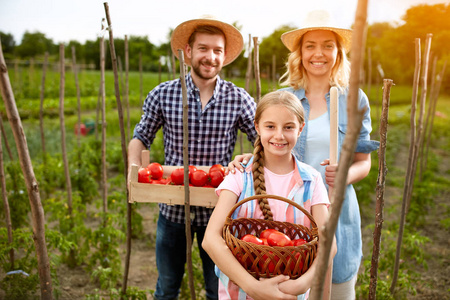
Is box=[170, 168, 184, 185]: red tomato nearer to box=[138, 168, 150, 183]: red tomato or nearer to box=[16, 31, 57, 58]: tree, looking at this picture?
box=[138, 168, 150, 183]: red tomato

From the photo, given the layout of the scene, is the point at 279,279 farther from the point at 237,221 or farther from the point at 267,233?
the point at 237,221

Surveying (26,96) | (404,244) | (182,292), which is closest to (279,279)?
(182,292)

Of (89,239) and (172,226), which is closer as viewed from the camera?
(172,226)

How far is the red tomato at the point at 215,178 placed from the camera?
1.77 meters

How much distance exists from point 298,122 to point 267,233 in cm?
44

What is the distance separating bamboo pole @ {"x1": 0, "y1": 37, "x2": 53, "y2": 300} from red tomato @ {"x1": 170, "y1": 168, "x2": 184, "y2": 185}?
63 cm

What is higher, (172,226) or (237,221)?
(237,221)

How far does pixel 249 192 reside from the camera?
54.8 inches

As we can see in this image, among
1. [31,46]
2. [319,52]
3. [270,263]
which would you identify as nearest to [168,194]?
[270,263]

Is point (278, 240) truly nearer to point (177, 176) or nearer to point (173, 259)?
point (177, 176)

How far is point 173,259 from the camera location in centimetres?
214

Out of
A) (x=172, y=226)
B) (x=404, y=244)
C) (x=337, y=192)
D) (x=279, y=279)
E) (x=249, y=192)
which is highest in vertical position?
(x=337, y=192)

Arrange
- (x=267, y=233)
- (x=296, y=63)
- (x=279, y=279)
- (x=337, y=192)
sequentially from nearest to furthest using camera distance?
(x=337, y=192) → (x=279, y=279) → (x=267, y=233) → (x=296, y=63)

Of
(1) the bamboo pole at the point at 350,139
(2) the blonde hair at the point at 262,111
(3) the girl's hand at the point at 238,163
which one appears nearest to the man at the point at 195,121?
(3) the girl's hand at the point at 238,163
